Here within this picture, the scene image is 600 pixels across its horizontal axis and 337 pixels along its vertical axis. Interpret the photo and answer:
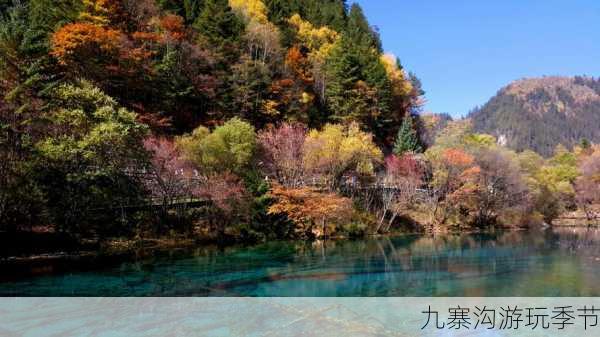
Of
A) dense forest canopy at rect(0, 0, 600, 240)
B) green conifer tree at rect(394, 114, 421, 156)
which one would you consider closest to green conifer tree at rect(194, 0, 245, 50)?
dense forest canopy at rect(0, 0, 600, 240)

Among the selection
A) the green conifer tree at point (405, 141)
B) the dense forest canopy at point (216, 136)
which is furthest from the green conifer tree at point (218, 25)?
the green conifer tree at point (405, 141)

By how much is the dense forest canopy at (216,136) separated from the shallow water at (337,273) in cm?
401

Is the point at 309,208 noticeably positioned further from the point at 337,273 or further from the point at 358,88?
the point at 358,88

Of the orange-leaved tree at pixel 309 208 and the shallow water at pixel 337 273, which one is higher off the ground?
the orange-leaved tree at pixel 309 208

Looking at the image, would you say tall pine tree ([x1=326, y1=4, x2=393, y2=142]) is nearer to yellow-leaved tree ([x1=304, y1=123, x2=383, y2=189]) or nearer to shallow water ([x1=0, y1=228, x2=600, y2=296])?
yellow-leaved tree ([x1=304, y1=123, x2=383, y2=189])

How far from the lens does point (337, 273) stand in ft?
60.7

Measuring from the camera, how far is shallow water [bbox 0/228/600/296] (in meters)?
14.9

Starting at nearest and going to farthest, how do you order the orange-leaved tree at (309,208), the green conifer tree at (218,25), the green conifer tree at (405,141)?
the orange-leaved tree at (309,208) → the green conifer tree at (218,25) → the green conifer tree at (405,141)

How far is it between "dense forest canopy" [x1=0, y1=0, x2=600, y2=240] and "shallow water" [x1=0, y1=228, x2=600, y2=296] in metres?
4.01

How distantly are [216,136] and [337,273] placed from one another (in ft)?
43.7

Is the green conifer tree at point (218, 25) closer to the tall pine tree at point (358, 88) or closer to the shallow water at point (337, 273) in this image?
the tall pine tree at point (358, 88)

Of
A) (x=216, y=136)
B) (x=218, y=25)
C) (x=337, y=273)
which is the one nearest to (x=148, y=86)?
(x=216, y=136)

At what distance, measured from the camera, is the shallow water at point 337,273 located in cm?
1488

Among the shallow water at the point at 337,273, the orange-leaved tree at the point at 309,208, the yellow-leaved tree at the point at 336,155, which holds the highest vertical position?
the yellow-leaved tree at the point at 336,155
